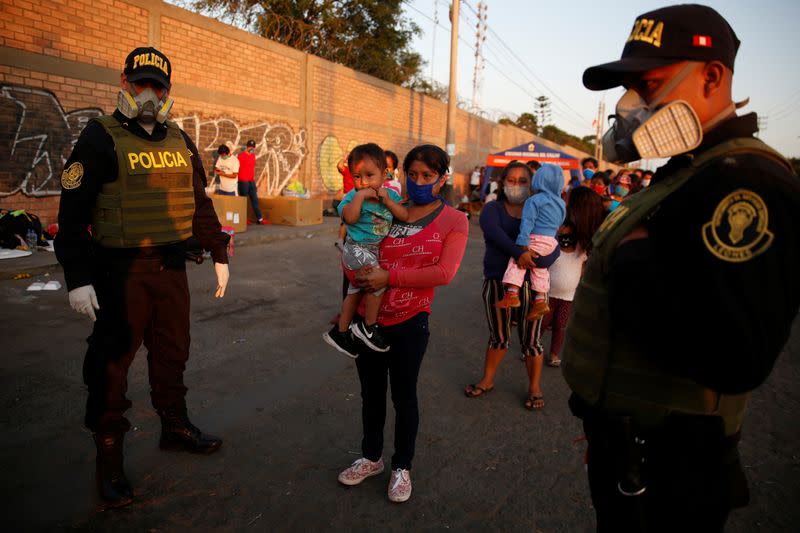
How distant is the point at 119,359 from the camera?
2666 mm

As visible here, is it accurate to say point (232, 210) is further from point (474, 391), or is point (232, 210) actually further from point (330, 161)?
point (474, 391)

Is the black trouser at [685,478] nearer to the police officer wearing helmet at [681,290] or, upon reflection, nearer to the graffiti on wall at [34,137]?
the police officer wearing helmet at [681,290]

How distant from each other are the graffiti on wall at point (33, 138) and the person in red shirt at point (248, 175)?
3.61 m

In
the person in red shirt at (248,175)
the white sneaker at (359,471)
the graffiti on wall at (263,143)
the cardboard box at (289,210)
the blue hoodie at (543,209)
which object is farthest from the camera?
the cardboard box at (289,210)

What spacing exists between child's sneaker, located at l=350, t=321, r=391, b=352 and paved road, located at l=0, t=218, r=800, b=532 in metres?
0.85

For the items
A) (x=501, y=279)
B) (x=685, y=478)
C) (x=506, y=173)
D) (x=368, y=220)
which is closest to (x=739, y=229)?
(x=685, y=478)

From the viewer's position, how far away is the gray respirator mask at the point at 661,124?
1.33m

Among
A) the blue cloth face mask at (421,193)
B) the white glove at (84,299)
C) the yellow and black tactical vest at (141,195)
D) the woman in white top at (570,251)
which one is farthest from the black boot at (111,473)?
the woman in white top at (570,251)

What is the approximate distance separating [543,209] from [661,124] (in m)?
2.52

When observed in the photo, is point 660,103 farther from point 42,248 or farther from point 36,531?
point 42,248

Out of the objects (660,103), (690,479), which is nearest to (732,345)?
(690,479)

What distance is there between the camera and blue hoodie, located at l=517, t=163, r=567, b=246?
12.6 feet

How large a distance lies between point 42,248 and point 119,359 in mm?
7019

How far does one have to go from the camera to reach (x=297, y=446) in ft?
10.6
